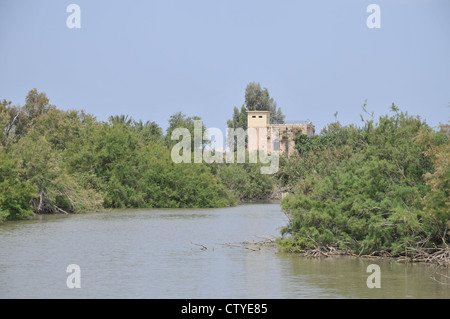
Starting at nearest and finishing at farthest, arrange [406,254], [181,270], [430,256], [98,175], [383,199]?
1. [430,256]
2. [406,254]
3. [181,270]
4. [383,199]
5. [98,175]

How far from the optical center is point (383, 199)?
2108 cm

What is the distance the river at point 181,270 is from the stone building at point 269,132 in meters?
58.4

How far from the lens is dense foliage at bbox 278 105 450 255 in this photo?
19.6 metres

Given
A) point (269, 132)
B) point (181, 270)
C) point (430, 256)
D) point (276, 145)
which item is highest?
point (269, 132)

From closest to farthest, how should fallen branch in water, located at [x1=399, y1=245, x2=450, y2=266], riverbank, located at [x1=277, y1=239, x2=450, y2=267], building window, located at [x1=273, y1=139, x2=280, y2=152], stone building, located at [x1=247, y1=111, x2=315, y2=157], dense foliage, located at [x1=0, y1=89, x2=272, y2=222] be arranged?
fallen branch in water, located at [x1=399, y1=245, x2=450, y2=266]
riverbank, located at [x1=277, y1=239, x2=450, y2=267]
dense foliage, located at [x1=0, y1=89, x2=272, y2=222]
stone building, located at [x1=247, y1=111, x2=315, y2=157]
building window, located at [x1=273, y1=139, x2=280, y2=152]

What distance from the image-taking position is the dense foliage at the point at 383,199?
64.4ft

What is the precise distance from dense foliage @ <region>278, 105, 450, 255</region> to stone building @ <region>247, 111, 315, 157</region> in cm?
6322

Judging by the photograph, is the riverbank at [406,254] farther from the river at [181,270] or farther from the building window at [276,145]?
the building window at [276,145]

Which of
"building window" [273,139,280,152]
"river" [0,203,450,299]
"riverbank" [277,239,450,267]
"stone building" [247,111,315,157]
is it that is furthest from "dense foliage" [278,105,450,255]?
"building window" [273,139,280,152]

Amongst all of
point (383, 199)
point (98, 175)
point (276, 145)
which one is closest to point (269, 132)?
point (276, 145)

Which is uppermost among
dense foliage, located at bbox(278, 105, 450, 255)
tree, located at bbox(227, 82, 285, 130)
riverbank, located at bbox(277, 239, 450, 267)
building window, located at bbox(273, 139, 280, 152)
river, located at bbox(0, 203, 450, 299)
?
tree, located at bbox(227, 82, 285, 130)

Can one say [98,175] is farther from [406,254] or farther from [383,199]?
[406,254]

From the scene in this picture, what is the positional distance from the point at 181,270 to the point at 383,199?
6672mm

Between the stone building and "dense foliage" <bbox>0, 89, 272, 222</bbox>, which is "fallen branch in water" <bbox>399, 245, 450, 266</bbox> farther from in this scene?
the stone building
